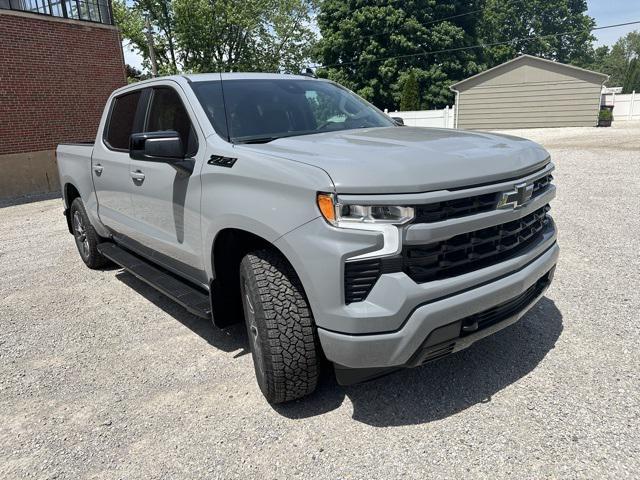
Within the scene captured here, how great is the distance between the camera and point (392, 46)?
33.2 metres

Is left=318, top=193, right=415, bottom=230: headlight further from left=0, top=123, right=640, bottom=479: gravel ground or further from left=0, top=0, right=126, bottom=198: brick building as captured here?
left=0, top=0, right=126, bottom=198: brick building

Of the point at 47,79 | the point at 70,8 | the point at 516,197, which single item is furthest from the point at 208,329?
the point at 70,8

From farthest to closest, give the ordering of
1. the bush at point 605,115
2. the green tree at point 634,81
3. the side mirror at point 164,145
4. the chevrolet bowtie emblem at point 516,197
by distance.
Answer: the green tree at point 634,81, the bush at point 605,115, the side mirror at point 164,145, the chevrolet bowtie emblem at point 516,197

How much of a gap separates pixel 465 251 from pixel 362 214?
1.89 ft

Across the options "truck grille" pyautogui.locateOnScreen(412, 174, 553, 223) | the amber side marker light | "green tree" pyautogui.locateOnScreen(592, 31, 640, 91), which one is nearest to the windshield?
the amber side marker light

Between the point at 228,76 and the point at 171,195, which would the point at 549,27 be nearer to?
the point at 228,76

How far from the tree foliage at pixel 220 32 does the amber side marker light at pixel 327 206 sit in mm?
32486

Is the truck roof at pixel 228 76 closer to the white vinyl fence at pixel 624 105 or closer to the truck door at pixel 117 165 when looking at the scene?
the truck door at pixel 117 165

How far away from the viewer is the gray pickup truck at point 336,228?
217cm

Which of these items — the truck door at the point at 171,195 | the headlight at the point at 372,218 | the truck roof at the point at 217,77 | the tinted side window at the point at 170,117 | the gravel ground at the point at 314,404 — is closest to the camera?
the headlight at the point at 372,218

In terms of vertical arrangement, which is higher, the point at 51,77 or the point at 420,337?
the point at 51,77

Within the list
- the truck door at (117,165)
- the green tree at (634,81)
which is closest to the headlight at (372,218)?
the truck door at (117,165)

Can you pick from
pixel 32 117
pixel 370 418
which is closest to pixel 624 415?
pixel 370 418

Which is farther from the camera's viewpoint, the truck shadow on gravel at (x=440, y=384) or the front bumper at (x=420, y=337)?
the truck shadow on gravel at (x=440, y=384)
